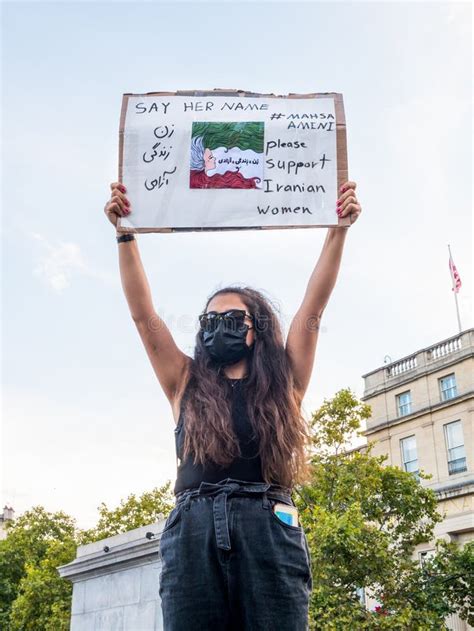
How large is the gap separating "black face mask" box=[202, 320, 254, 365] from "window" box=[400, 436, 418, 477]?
1351 inches

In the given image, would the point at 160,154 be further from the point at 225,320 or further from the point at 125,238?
the point at 225,320

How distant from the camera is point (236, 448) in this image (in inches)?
109

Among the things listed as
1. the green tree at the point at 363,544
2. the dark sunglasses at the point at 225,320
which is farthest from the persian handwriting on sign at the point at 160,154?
the green tree at the point at 363,544

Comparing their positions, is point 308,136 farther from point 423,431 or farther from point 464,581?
point 423,431

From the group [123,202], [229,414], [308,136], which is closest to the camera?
[229,414]

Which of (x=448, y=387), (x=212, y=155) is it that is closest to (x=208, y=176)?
(x=212, y=155)

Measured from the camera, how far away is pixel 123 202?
351 cm

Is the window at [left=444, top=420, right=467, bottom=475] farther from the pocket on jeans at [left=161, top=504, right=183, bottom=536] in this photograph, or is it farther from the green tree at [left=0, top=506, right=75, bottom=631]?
the pocket on jeans at [left=161, top=504, right=183, bottom=536]

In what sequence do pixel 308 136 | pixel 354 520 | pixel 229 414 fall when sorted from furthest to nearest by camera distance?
pixel 354 520
pixel 308 136
pixel 229 414

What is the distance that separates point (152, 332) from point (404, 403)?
117ft

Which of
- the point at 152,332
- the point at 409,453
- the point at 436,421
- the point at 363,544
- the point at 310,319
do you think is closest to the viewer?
the point at 152,332

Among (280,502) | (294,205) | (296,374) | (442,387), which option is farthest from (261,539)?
(442,387)

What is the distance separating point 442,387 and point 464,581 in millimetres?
14400

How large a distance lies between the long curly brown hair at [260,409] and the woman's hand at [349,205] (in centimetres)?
59
